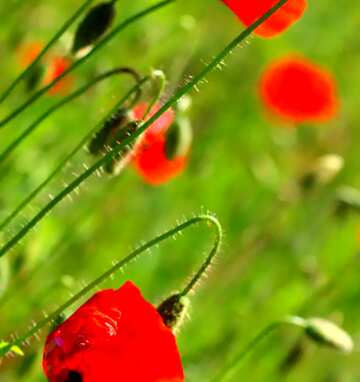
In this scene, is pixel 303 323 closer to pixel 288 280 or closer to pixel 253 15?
pixel 253 15

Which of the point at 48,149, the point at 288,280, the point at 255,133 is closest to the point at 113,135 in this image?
the point at 48,149

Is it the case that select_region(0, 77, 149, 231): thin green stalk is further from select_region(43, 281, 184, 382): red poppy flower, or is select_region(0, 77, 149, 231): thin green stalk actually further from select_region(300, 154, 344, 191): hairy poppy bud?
select_region(300, 154, 344, 191): hairy poppy bud

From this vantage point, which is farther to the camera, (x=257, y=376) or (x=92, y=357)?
(x=257, y=376)

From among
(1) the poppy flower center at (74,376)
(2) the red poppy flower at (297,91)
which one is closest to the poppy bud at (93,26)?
(1) the poppy flower center at (74,376)

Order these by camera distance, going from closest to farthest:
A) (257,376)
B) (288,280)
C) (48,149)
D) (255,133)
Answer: (48,149)
(257,376)
(288,280)
(255,133)

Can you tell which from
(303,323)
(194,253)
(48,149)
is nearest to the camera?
(303,323)

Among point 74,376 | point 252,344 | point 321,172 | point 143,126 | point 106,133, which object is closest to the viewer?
point 143,126

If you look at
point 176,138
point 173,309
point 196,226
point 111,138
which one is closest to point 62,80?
point 196,226

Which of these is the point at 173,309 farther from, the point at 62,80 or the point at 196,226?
the point at 196,226
